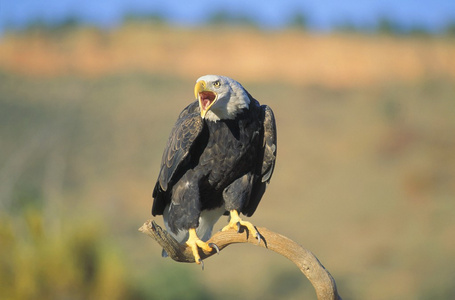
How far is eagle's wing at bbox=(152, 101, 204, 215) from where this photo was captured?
4.98 meters

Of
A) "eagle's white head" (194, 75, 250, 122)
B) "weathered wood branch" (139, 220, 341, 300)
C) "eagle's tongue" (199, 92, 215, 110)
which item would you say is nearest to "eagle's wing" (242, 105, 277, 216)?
"eagle's white head" (194, 75, 250, 122)

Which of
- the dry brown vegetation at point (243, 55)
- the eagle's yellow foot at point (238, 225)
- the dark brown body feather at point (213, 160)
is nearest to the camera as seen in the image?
the eagle's yellow foot at point (238, 225)

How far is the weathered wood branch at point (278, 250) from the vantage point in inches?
165

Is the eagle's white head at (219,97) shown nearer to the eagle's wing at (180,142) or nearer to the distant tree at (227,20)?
the eagle's wing at (180,142)

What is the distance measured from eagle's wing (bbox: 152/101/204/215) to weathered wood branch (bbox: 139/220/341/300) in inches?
24.9

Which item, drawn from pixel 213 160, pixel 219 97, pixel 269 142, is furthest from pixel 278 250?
pixel 219 97

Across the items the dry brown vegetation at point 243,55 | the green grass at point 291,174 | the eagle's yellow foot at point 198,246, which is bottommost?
the green grass at point 291,174

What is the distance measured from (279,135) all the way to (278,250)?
27.5m

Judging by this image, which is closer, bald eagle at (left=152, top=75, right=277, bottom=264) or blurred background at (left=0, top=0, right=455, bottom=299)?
bald eagle at (left=152, top=75, right=277, bottom=264)

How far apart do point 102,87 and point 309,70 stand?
1104 centimetres

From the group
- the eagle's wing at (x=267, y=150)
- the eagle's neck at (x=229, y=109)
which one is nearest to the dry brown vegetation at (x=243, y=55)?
the eagle's wing at (x=267, y=150)

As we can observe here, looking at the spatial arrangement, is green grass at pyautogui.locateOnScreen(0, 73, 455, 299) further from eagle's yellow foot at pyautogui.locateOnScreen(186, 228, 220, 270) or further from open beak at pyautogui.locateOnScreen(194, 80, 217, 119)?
open beak at pyautogui.locateOnScreen(194, 80, 217, 119)

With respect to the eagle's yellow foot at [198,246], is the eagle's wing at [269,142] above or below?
above

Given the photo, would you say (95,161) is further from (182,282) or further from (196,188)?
(196,188)
